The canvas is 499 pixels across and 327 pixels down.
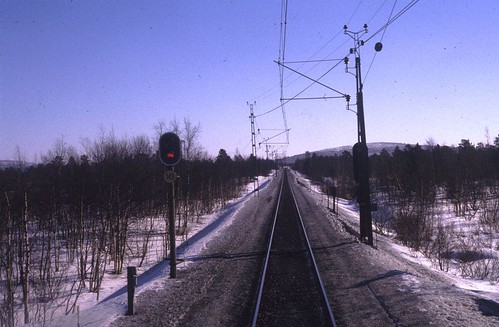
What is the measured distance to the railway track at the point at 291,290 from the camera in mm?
7734

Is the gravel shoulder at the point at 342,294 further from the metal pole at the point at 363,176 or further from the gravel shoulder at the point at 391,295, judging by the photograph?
the metal pole at the point at 363,176

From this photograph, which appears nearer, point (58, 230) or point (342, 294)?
point (342, 294)

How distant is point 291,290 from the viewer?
9.73 meters

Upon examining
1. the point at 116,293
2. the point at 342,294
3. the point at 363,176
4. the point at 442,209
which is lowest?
the point at 442,209

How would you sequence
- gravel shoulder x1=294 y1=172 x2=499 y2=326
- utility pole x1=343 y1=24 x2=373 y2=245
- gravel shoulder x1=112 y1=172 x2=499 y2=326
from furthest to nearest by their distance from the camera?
utility pole x1=343 y1=24 x2=373 y2=245, gravel shoulder x1=112 y1=172 x2=499 y2=326, gravel shoulder x1=294 y1=172 x2=499 y2=326

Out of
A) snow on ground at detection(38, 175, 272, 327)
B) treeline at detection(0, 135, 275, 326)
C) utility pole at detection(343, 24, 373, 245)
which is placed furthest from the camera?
utility pole at detection(343, 24, 373, 245)

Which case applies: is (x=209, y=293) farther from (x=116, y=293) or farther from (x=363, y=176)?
(x=363, y=176)

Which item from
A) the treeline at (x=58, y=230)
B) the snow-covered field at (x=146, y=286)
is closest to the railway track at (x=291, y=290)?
the snow-covered field at (x=146, y=286)

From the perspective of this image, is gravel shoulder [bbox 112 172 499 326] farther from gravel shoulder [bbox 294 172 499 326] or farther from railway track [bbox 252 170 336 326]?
railway track [bbox 252 170 336 326]

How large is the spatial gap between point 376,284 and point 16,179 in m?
A: 9.18

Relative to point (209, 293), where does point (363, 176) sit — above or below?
above

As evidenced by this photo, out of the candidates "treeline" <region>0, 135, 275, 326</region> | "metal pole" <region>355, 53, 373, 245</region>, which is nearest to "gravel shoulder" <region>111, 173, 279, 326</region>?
"treeline" <region>0, 135, 275, 326</region>

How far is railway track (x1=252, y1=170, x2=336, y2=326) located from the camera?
773 centimetres

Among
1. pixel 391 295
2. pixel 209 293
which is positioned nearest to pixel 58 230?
pixel 209 293
